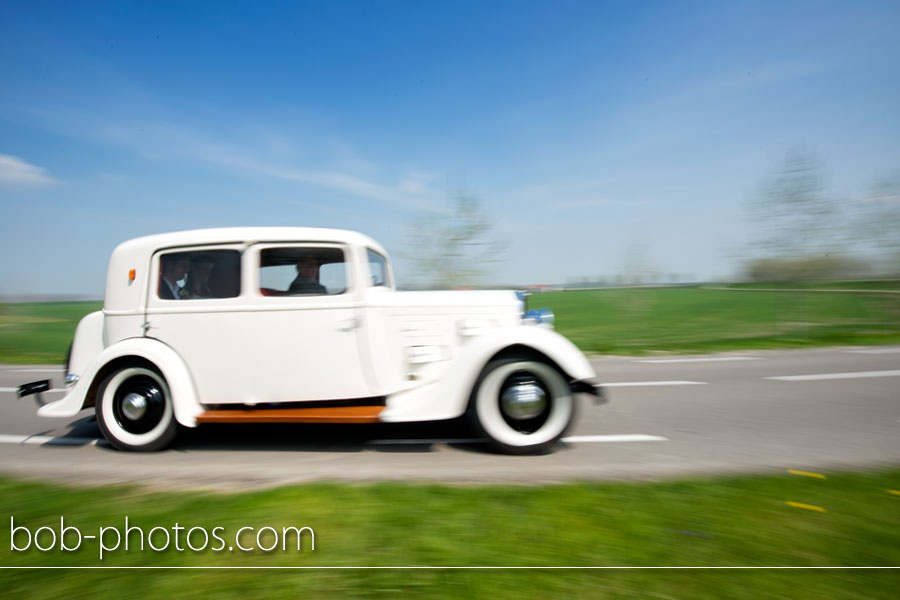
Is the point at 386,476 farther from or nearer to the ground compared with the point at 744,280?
nearer to the ground

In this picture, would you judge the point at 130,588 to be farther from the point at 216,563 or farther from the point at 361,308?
the point at 361,308

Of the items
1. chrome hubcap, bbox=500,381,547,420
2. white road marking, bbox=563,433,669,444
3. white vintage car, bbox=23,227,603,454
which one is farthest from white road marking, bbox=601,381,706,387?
chrome hubcap, bbox=500,381,547,420

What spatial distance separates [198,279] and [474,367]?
252 centimetres

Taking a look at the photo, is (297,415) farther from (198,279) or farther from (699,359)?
(699,359)

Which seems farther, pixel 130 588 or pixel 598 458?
pixel 598 458

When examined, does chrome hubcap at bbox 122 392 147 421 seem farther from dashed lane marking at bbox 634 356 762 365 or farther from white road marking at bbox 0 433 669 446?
dashed lane marking at bbox 634 356 762 365

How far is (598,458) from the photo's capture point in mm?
3631

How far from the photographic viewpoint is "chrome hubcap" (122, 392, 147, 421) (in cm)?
400

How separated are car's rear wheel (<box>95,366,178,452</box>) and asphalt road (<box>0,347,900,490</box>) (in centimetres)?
14

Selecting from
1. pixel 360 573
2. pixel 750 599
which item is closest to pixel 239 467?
pixel 360 573

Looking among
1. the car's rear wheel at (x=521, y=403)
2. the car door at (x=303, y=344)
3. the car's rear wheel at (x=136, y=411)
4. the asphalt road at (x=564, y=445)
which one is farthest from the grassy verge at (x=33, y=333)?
the car's rear wheel at (x=521, y=403)

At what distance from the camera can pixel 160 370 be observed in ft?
12.7

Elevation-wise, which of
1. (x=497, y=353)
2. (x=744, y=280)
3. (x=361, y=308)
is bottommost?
(x=497, y=353)

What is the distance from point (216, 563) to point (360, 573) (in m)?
0.72
